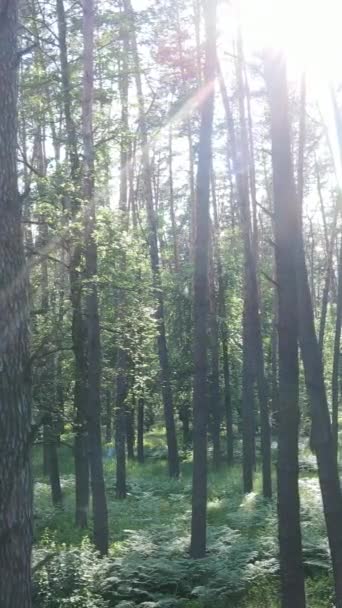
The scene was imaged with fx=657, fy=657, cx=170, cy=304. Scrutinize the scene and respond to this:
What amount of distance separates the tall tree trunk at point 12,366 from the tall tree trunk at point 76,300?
18.0 feet

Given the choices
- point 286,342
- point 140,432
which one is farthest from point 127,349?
point 140,432

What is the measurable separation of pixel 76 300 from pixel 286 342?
5.64 metres

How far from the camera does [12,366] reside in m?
4.90

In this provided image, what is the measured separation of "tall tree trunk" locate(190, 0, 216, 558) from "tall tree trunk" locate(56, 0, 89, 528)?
201cm

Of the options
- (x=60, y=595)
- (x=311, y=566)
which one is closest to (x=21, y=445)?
(x=60, y=595)

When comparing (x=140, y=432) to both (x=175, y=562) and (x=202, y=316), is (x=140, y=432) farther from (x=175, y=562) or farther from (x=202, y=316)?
(x=175, y=562)

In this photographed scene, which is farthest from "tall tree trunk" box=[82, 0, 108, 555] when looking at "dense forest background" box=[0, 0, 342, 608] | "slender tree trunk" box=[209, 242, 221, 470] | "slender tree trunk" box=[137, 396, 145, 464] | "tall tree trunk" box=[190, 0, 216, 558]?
"slender tree trunk" box=[137, 396, 145, 464]

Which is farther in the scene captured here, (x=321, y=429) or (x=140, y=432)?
(x=140, y=432)

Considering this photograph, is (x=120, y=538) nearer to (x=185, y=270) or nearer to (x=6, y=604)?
(x=6, y=604)

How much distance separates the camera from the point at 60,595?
26.8 ft

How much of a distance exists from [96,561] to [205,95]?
7.73m

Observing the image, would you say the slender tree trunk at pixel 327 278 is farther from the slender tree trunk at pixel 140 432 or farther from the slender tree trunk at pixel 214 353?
the slender tree trunk at pixel 140 432

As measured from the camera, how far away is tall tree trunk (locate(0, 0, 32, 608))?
4.69 metres

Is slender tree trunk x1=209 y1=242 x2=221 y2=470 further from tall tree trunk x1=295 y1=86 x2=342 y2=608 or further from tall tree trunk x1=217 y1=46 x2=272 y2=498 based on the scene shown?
tall tree trunk x1=295 y1=86 x2=342 y2=608
